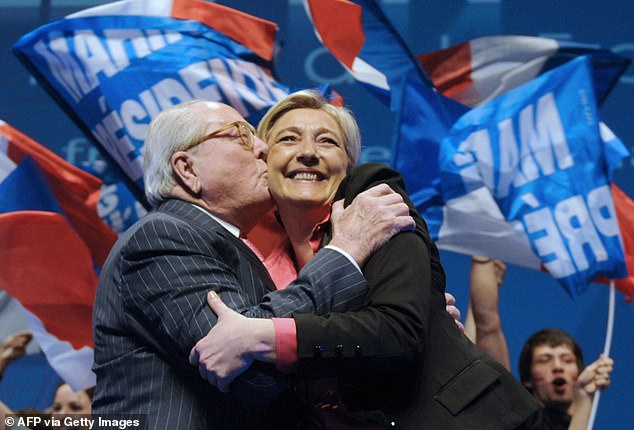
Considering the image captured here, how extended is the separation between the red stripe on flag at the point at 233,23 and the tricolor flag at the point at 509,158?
0.29m

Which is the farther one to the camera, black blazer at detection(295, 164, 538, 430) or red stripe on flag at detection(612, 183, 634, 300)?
red stripe on flag at detection(612, 183, 634, 300)

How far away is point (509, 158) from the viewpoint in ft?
13.8

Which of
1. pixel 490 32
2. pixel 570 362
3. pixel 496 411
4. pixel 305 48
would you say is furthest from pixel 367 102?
pixel 496 411

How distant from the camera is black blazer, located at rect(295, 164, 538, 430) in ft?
5.66

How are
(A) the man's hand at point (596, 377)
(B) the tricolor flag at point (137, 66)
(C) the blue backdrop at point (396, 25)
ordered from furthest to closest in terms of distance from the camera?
(C) the blue backdrop at point (396, 25)
(B) the tricolor flag at point (137, 66)
(A) the man's hand at point (596, 377)

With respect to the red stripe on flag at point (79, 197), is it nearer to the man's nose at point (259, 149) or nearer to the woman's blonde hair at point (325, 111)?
the woman's blonde hair at point (325, 111)

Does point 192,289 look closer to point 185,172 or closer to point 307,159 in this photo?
point 185,172

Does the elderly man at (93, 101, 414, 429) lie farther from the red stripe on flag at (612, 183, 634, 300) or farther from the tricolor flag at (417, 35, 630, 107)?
the tricolor flag at (417, 35, 630, 107)

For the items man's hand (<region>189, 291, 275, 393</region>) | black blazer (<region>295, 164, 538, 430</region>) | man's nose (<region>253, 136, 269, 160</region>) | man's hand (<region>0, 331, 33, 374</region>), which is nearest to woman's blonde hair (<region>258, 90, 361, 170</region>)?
man's nose (<region>253, 136, 269, 160</region>)

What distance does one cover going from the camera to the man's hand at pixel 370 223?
1.89 metres

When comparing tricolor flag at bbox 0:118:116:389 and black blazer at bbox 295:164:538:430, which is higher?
black blazer at bbox 295:164:538:430

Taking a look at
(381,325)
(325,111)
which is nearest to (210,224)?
(381,325)

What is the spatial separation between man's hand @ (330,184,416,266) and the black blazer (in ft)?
0.08

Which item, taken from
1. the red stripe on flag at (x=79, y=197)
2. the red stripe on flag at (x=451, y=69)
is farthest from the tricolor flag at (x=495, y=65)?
the red stripe on flag at (x=79, y=197)
